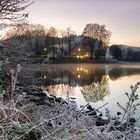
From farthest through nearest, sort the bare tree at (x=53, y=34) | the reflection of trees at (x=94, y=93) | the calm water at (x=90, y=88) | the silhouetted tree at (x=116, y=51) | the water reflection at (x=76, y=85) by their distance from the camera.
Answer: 1. the silhouetted tree at (x=116, y=51)
2. the bare tree at (x=53, y=34)
3. the water reflection at (x=76, y=85)
4. the reflection of trees at (x=94, y=93)
5. the calm water at (x=90, y=88)

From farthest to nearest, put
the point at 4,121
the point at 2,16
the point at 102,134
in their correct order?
1. the point at 2,16
2. the point at 102,134
3. the point at 4,121

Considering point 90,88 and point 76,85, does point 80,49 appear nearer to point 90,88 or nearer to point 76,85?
point 76,85

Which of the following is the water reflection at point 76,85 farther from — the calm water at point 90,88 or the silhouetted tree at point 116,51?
the silhouetted tree at point 116,51

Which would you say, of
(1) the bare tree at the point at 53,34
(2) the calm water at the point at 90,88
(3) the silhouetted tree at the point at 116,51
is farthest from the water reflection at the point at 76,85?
(3) the silhouetted tree at the point at 116,51

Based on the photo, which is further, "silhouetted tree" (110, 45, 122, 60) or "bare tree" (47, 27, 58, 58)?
"silhouetted tree" (110, 45, 122, 60)

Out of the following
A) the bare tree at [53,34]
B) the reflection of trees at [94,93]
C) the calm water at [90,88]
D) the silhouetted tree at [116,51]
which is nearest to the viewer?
the calm water at [90,88]

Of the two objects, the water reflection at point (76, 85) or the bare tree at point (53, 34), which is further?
the bare tree at point (53, 34)

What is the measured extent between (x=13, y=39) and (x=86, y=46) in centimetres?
8618

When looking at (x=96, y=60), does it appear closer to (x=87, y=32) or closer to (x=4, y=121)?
(x=87, y=32)

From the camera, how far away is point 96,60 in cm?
9369

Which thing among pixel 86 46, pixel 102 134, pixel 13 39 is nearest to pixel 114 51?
pixel 86 46

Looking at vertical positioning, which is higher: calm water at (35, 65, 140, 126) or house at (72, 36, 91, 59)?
house at (72, 36, 91, 59)

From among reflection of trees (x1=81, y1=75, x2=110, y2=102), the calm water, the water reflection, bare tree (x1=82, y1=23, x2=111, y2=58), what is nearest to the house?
bare tree (x1=82, y1=23, x2=111, y2=58)

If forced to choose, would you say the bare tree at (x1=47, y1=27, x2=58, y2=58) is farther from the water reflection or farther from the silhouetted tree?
the water reflection
